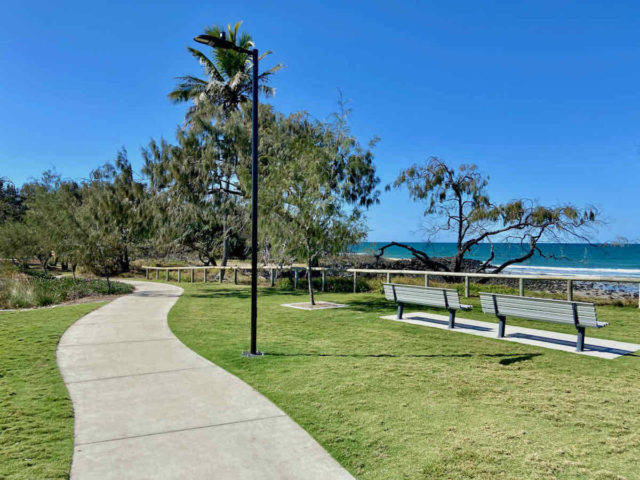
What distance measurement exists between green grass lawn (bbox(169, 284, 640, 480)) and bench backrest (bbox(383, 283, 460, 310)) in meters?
0.57

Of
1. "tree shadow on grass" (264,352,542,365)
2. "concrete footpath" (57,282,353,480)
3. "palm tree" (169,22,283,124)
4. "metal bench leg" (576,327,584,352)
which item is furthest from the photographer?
"palm tree" (169,22,283,124)

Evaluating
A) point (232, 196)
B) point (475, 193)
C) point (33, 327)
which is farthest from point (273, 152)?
point (33, 327)

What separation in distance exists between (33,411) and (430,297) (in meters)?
6.90

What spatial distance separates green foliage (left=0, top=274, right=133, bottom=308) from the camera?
13777 mm

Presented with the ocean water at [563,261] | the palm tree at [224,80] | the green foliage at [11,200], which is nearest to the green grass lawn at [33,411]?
the ocean water at [563,261]

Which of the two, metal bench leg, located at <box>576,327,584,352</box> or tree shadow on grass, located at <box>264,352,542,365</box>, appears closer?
tree shadow on grass, located at <box>264,352,542,365</box>

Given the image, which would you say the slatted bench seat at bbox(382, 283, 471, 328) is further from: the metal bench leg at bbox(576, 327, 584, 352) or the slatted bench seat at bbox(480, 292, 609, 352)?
the metal bench leg at bbox(576, 327, 584, 352)

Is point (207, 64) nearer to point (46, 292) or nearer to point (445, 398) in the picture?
point (46, 292)

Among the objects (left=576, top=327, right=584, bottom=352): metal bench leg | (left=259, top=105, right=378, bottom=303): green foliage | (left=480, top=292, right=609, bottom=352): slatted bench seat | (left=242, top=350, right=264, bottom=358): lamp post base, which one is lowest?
(left=242, top=350, right=264, bottom=358): lamp post base

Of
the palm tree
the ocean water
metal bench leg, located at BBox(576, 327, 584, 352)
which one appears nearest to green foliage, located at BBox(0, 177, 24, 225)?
the palm tree

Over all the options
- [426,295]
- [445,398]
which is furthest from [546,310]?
[445,398]

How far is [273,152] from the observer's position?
17.3m

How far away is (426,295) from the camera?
9.12m

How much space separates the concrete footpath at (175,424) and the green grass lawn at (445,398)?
0.26 meters
